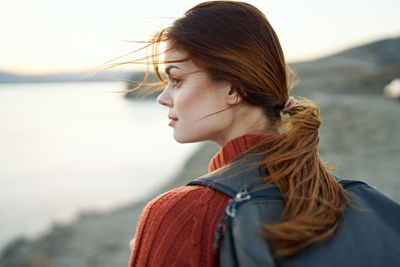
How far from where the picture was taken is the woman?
102cm

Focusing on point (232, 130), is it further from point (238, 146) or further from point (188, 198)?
point (188, 198)

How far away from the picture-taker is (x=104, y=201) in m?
10.1

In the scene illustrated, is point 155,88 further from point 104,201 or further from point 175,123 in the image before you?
point 104,201

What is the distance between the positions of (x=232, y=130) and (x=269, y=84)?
0.23 metres

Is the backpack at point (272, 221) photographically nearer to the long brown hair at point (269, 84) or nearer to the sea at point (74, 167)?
the long brown hair at point (269, 84)

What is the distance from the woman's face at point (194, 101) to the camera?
1291 mm

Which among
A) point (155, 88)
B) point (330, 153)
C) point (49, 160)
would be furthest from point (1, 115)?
point (155, 88)

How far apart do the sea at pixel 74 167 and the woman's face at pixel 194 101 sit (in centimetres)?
423

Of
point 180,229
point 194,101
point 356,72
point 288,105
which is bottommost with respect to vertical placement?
point 356,72

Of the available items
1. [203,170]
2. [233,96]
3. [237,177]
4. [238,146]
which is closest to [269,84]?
[233,96]

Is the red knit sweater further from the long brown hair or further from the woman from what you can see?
the long brown hair

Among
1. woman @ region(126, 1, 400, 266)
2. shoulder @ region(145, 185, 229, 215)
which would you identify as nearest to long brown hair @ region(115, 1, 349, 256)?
woman @ region(126, 1, 400, 266)

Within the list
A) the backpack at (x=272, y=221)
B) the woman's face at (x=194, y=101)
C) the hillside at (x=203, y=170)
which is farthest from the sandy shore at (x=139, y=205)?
the backpack at (x=272, y=221)

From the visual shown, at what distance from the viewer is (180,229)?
3.39 ft
